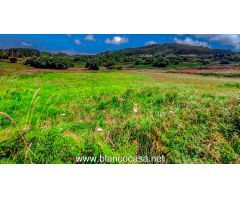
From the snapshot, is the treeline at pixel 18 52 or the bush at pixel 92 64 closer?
the treeline at pixel 18 52

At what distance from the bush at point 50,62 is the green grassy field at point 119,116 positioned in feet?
0.86

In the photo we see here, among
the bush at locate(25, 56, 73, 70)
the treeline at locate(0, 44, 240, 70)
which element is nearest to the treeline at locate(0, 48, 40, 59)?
the treeline at locate(0, 44, 240, 70)

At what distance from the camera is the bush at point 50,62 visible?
573cm

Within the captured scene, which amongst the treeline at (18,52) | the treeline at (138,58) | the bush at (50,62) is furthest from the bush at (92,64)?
the treeline at (18,52)

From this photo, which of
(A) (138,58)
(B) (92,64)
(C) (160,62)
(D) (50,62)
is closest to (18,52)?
(D) (50,62)

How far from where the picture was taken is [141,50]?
5.74 metres

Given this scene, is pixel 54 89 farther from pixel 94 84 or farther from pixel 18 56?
pixel 18 56

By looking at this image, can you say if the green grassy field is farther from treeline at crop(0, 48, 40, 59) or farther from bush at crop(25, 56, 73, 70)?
treeline at crop(0, 48, 40, 59)

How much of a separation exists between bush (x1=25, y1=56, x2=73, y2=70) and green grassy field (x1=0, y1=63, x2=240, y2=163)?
0.26 metres

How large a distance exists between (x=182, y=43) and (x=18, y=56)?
389cm

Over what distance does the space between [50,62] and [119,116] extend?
2.28 m

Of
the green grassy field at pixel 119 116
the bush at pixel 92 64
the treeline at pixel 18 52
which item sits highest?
the treeline at pixel 18 52

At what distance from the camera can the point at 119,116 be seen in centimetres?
491

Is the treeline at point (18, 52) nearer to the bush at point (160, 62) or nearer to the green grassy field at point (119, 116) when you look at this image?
Result: the green grassy field at point (119, 116)
